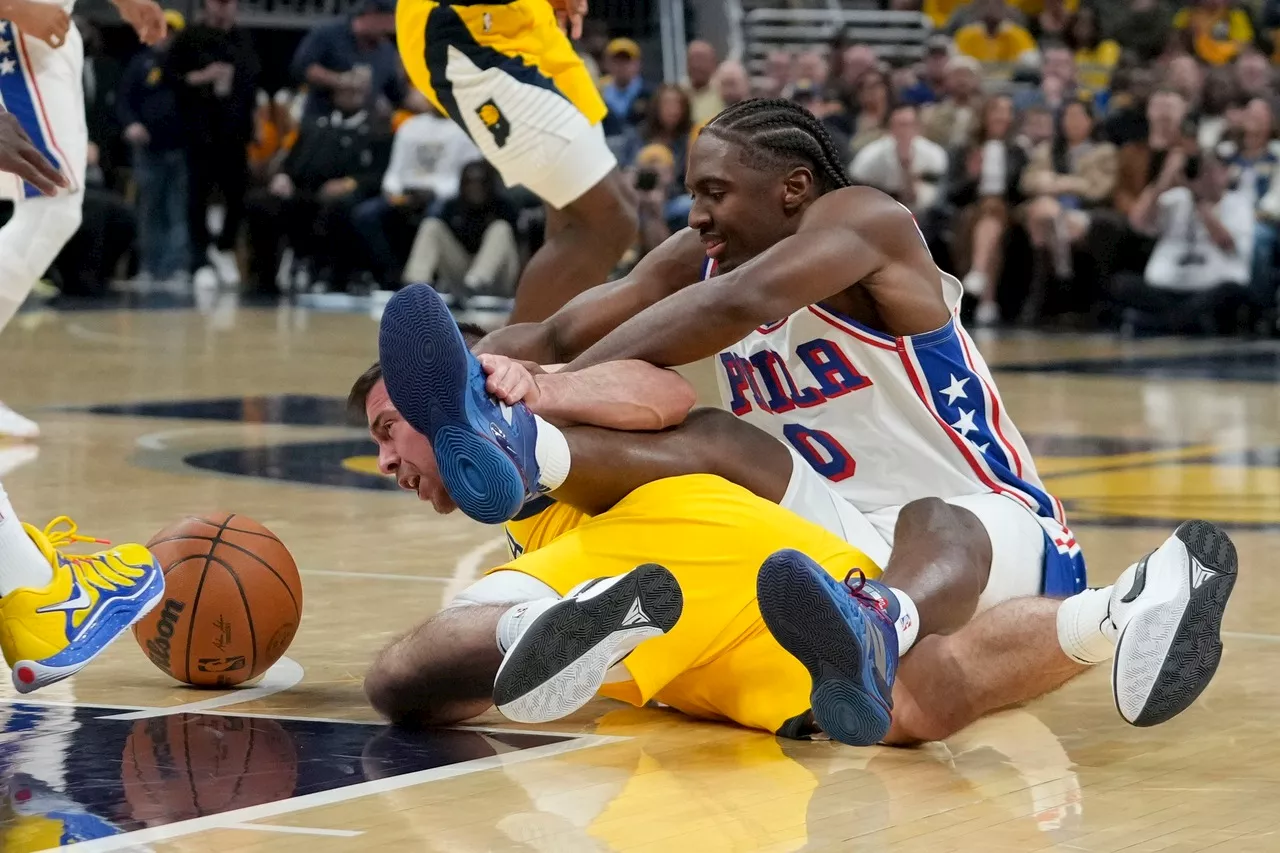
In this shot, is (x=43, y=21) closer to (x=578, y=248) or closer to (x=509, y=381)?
(x=578, y=248)

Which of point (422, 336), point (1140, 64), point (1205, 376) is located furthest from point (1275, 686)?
point (1140, 64)

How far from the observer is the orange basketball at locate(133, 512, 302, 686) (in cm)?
388

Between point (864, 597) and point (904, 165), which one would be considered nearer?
point (864, 597)

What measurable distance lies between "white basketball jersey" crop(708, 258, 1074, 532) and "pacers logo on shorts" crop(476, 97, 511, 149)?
268 cm

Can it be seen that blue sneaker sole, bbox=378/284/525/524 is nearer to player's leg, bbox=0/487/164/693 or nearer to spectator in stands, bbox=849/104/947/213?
player's leg, bbox=0/487/164/693

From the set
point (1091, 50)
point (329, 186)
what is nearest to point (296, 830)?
point (329, 186)

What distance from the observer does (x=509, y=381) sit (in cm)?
357

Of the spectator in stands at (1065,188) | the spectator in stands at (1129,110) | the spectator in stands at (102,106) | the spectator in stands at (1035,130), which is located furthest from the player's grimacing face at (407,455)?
the spectator in stands at (102,106)

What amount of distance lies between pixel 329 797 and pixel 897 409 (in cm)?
153


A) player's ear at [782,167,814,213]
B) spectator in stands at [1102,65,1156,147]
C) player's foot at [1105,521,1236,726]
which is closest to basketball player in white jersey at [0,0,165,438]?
player's ear at [782,167,814,213]

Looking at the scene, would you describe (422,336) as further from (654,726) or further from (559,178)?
(559,178)

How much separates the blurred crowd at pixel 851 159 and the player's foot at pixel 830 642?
1129 cm

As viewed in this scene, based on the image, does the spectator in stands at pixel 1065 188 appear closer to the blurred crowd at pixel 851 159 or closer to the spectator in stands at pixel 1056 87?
the blurred crowd at pixel 851 159

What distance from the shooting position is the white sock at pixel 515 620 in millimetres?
3449
